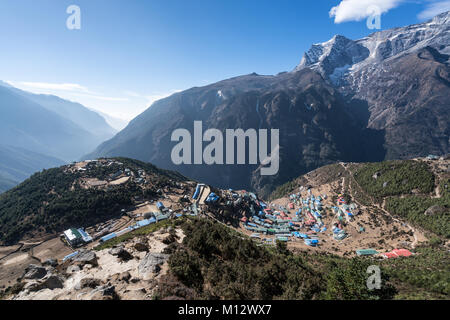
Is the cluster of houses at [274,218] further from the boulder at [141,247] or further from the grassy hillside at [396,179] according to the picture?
the boulder at [141,247]

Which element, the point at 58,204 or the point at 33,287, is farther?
the point at 58,204

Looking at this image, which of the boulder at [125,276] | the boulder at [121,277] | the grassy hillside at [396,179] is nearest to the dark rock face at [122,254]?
the boulder at [121,277]

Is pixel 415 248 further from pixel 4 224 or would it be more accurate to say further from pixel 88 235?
pixel 4 224

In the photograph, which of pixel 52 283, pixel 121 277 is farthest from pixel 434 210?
pixel 52 283

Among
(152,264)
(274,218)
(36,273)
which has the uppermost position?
(152,264)

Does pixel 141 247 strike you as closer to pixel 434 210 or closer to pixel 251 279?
pixel 251 279

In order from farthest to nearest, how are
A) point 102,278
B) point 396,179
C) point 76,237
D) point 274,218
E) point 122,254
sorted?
1. point 274,218
2. point 396,179
3. point 76,237
4. point 122,254
5. point 102,278

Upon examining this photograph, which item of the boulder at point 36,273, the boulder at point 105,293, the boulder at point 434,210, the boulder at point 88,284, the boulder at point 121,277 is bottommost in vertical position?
the boulder at point 434,210

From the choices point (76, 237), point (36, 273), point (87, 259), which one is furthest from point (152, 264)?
point (76, 237)

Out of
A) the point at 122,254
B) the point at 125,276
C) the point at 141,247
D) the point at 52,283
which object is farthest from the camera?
the point at 141,247

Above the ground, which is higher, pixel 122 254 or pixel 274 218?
pixel 122 254

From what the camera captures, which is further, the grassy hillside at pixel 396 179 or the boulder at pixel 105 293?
the grassy hillside at pixel 396 179
